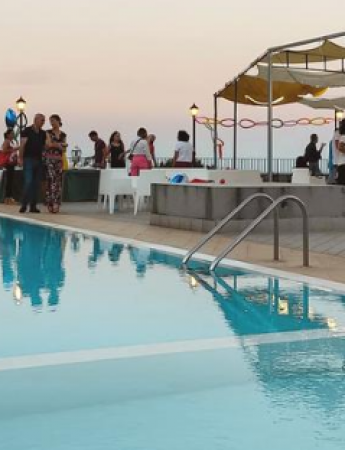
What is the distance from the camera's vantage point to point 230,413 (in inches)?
149

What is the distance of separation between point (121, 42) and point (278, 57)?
40.7 feet

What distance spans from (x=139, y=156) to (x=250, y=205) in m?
5.88

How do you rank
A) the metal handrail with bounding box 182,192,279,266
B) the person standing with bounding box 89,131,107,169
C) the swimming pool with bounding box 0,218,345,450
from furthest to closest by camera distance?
1. the person standing with bounding box 89,131,107,169
2. the metal handrail with bounding box 182,192,279,266
3. the swimming pool with bounding box 0,218,345,450

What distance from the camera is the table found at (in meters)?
19.8

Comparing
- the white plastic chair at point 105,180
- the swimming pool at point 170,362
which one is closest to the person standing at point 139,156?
the white plastic chair at point 105,180

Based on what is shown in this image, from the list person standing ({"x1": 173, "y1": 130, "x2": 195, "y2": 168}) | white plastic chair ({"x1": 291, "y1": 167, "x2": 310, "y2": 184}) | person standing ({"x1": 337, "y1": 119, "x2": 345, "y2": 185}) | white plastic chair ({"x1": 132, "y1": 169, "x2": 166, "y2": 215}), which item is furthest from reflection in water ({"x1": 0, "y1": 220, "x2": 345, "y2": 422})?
white plastic chair ({"x1": 291, "y1": 167, "x2": 310, "y2": 184})

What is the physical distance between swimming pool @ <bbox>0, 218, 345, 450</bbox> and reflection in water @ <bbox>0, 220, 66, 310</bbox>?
0.04 meters

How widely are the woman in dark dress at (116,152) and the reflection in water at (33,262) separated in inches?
218

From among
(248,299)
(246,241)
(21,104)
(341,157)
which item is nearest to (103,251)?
(246,241)

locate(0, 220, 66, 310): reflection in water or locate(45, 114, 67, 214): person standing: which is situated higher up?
locate(45, 114, 67, 214): person standing

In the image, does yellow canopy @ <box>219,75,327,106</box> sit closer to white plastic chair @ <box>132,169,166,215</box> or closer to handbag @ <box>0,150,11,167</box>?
handbag @ <box>0,150,11,167</box>

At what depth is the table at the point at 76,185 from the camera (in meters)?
19.8

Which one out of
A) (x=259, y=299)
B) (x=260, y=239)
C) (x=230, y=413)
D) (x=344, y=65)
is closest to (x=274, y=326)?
(x=259, y=299)

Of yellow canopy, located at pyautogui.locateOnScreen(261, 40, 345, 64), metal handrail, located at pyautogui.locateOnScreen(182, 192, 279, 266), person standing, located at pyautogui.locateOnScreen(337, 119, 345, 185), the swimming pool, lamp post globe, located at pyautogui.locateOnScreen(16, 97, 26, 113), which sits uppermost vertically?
yellow canopy, located at pyautogui.locateOnScreen(261, 40, 345, 64)
